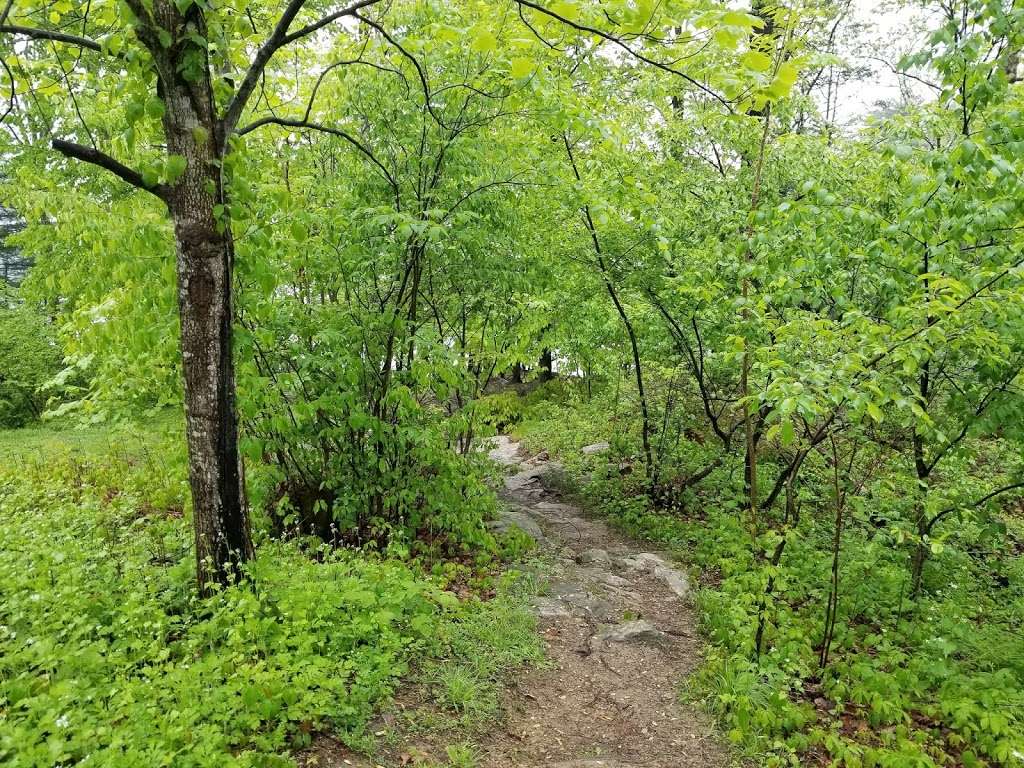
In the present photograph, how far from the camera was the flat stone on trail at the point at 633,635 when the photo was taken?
508 cm

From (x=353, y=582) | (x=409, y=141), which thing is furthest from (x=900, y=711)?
(x=409, y=141)

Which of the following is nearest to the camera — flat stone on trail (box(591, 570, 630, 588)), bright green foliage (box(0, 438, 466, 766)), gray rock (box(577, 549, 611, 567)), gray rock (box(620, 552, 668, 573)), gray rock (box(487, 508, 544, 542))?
bright green foliage (box(0, 438, 466, 766))

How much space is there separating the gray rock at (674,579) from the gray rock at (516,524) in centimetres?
145

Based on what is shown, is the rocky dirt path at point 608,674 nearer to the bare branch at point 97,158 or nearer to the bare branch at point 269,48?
the bare branch at point 97,158

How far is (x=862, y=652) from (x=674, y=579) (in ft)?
6.13

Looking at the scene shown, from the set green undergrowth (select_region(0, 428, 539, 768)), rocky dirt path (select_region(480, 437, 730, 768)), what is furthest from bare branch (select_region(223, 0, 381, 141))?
rocky dirt path (select_region(480, 437, 730, 768))

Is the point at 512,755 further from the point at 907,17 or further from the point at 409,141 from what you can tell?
the point at 907,17

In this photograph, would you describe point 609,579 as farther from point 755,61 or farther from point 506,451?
point 506,451

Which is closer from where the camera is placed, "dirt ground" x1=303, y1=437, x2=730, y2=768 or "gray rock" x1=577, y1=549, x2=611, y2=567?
"dirt ground" x1=303, y1=437, x2=730, y2=768

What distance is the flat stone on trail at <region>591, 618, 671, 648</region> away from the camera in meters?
5.08

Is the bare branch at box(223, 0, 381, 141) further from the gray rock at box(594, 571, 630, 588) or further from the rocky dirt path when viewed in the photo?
the gray rock at box(594, 571, 630, 588)

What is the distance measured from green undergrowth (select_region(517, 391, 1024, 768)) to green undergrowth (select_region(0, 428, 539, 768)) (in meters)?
1.65

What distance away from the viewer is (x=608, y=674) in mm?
4609

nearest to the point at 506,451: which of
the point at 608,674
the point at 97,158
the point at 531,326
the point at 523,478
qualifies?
the point at 523,478
